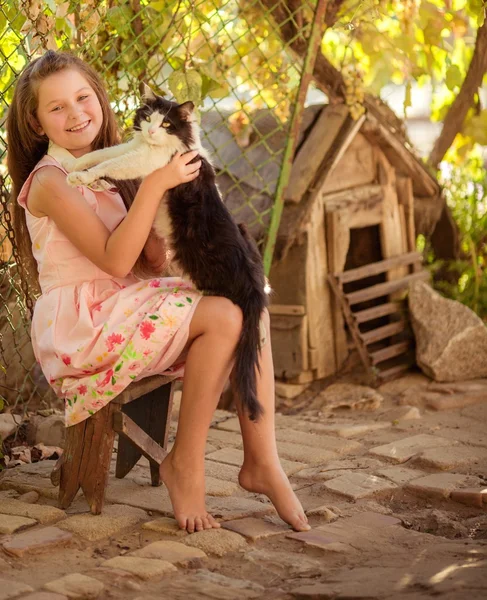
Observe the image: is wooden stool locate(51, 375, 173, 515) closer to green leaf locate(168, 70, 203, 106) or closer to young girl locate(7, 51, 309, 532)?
young girl locate(7, 51, 309, 532)

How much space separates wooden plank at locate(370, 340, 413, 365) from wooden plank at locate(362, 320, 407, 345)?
0.23ft

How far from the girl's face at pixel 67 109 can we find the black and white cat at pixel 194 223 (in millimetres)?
138

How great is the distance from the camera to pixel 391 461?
322 cm

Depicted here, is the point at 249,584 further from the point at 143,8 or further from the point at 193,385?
the point at 143,8

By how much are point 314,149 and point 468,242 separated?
5.29 feet

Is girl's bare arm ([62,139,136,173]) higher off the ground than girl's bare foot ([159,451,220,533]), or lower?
higher

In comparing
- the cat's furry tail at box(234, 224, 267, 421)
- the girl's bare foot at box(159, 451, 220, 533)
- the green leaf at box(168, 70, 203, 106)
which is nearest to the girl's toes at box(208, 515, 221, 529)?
the girl's bare foot at box(159, 451, 220, 533)

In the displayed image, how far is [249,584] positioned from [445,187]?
13.6ft

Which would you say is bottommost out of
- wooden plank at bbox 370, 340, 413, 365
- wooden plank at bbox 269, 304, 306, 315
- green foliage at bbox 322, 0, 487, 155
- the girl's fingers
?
wooden plank at bbox 370, 340, 413, 365

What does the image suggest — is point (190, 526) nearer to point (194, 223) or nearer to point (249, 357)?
point (249, 357)

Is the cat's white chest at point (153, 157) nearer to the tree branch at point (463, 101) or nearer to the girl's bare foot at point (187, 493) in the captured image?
the girl's bare foot at point (187, 493)

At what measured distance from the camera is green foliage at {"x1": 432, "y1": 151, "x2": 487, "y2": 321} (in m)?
5.39

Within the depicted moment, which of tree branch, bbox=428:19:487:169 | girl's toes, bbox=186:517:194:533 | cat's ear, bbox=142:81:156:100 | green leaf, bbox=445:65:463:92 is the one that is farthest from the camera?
tree branch, bbox=428:19:487:169

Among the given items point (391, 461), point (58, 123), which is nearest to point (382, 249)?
point (391, 461)
